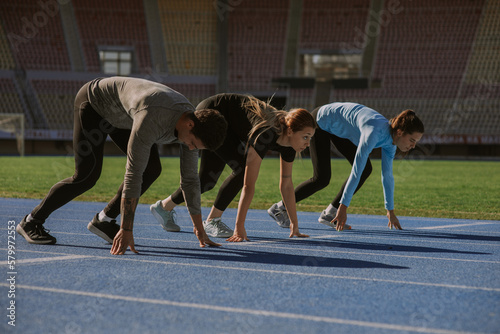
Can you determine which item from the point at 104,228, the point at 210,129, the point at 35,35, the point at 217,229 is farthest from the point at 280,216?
the point at 35,35

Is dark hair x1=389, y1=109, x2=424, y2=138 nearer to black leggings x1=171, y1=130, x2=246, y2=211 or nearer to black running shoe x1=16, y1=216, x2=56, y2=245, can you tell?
black leggings x1=171, y1=130, x2=246, y2=211

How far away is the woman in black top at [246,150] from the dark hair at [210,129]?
96cm

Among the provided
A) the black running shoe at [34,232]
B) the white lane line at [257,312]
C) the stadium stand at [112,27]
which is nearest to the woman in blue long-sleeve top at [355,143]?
the white lane line at [257,312]

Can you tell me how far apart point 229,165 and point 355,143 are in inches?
59.5

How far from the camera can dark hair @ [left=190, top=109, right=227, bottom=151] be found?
3.50 meters

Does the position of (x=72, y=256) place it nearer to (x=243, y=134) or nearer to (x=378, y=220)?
(x=243, y=134)

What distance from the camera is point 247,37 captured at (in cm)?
3422

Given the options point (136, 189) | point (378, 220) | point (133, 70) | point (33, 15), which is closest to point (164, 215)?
point (136, 189)

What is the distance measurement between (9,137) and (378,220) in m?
25.6

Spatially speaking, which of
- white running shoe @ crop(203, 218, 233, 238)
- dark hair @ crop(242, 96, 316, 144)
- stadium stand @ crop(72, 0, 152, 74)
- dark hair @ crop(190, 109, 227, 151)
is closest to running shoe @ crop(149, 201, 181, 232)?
white running shoe @ crop(203, 218, 233, 238)

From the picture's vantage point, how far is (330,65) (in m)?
32.2

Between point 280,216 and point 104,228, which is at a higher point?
point 104,228

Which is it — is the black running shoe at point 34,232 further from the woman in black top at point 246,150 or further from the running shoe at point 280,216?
the running shoe at point 280,216

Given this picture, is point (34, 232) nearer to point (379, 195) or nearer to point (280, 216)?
point (280, 216)
